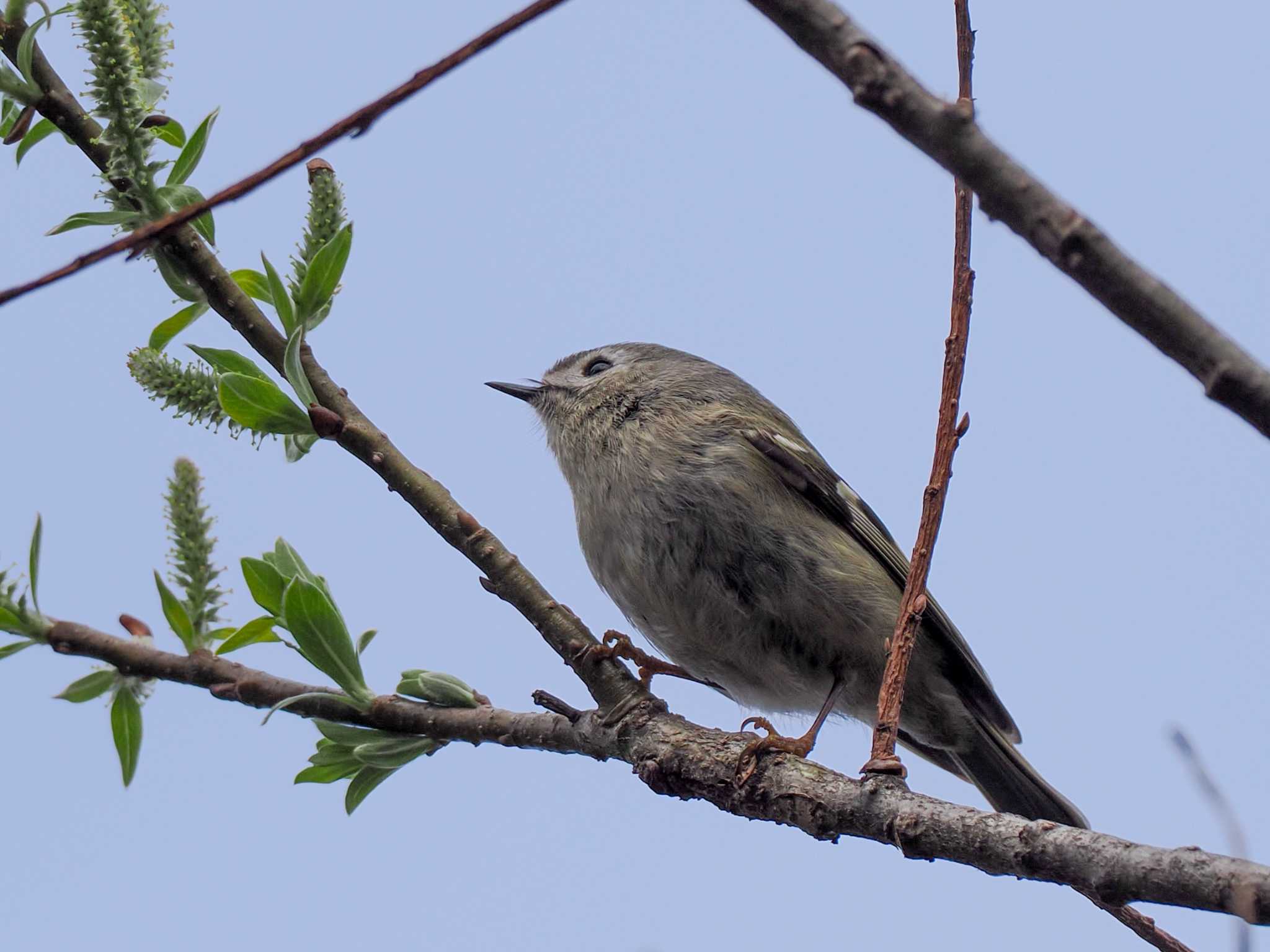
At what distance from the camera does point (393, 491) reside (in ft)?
5.88

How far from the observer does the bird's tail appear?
2.73 meters

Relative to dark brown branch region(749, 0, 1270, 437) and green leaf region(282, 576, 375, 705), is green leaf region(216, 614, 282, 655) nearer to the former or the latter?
green leaf region(282, 576, 375, 705)

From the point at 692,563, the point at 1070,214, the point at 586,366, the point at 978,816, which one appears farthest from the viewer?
the point at 586,366

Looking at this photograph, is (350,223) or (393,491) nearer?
(350,223)

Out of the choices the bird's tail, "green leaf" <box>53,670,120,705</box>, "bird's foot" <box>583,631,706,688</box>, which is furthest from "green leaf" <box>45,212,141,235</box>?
the bird's tail

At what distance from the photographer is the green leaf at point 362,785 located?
1.83 m

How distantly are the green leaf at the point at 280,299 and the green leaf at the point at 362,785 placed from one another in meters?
0.68

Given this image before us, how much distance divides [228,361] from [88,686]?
1.74 ft

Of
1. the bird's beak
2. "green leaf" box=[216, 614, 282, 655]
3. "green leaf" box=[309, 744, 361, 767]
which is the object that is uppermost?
the bird's beak

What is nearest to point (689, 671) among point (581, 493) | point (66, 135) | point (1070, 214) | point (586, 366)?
point (581, 493)

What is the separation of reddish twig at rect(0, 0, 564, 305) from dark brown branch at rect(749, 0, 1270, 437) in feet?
0.63

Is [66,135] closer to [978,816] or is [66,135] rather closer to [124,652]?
[124,652]

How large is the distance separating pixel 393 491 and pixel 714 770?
624mm

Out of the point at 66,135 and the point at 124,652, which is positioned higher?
the point at 66,135
